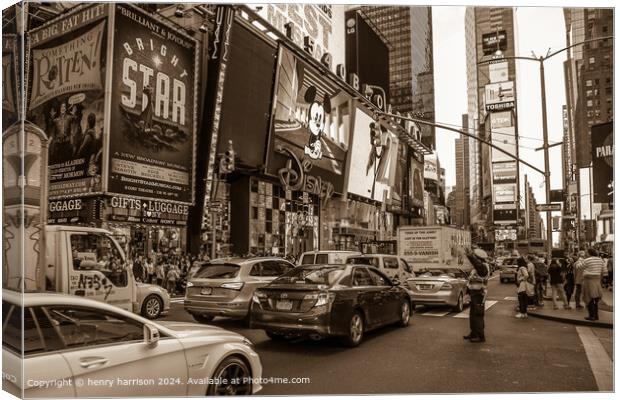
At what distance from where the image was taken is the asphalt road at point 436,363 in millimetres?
6602

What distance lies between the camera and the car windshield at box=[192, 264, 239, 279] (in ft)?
→ 33.9

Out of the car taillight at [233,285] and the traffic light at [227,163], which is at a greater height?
the traffic light at [227,163]

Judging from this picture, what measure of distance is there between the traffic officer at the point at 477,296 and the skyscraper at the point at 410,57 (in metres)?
2.35

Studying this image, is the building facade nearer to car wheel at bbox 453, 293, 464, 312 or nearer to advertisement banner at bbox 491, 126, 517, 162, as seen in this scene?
advertisement banner at bbox 491, 126, 517, 162

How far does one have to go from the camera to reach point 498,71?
925 centimetres

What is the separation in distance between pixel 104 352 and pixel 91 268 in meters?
3.32

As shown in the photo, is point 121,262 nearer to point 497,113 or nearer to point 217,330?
point 217,330

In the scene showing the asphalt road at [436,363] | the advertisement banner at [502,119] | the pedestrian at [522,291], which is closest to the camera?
the asphalt road at [436,363]

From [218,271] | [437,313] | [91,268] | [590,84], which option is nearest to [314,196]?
[437,313]

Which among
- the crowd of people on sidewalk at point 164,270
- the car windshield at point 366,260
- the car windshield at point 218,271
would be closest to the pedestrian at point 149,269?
the crowd of people on sidewalk at point 164,270

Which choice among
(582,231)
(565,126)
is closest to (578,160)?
(565,126)

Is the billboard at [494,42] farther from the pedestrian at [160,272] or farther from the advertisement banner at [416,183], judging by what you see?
the pedestrian at [160,272]

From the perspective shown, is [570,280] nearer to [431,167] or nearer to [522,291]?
[522,291]

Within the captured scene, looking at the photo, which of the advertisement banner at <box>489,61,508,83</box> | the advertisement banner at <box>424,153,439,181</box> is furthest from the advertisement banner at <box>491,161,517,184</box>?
the advertisement banner at <box>489,61,508,83</box>
